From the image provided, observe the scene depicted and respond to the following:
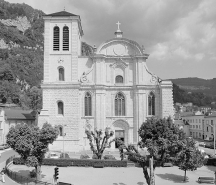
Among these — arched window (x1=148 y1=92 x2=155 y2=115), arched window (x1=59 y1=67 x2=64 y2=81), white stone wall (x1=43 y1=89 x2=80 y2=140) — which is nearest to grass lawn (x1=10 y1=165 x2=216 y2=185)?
white stone wall (x1=43 y1=89 x2=80 y2=140)

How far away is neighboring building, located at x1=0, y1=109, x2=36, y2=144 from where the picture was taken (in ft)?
158

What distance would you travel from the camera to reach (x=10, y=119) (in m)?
51.2

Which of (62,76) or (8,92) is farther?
(8,92)

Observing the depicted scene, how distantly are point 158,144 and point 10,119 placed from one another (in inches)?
1471

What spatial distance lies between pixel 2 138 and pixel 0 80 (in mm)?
45370

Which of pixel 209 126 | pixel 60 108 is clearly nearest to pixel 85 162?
pixel 60 108

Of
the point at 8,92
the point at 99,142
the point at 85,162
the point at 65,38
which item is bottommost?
the point at 85,162

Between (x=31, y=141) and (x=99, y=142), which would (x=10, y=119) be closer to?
(x=99, y=142)

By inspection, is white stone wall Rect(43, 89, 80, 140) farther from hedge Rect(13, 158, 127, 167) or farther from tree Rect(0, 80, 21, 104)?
tree Rect(0, 80, 21, 104)

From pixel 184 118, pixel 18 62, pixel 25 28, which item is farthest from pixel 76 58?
pixel 25 28

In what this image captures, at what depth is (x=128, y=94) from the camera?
140 feet

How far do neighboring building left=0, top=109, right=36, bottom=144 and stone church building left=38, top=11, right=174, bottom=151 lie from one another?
42.4ft

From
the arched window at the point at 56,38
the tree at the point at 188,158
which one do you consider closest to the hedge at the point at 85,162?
the tree at the point at 188,158

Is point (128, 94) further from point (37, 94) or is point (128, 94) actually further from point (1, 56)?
point (1, 56)
